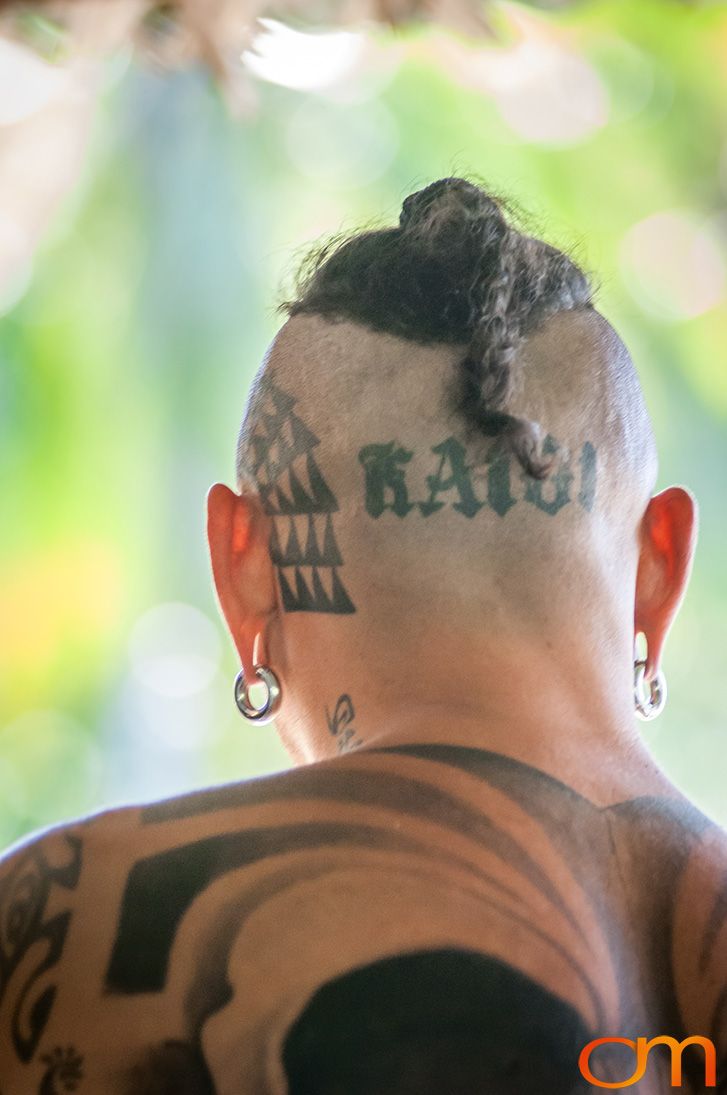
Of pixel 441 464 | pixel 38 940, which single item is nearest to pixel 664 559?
pixel 441 464

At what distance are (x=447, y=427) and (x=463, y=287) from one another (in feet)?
0.55

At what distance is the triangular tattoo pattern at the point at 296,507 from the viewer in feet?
4.15

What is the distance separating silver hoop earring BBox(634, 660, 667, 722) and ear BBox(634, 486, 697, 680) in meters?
0.04

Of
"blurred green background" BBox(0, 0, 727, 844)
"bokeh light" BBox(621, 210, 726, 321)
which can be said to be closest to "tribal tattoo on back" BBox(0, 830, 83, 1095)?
"blurred green background" BBox(0, 0, 727, 844)

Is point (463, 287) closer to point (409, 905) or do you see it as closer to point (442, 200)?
point (442, 200)

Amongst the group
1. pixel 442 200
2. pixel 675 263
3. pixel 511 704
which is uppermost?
pixel 675 263

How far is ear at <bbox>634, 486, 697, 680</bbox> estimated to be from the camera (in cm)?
136

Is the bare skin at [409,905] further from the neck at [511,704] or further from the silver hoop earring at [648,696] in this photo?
the silver hoop earring at [648,696]

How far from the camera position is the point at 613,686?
1206 millimetres

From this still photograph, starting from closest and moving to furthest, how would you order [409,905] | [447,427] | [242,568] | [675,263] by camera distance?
[409,905], [447,427], [242,568], [675,263]

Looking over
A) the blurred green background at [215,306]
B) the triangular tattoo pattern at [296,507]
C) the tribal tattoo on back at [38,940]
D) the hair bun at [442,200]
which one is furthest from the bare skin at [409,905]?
the blurred green background at [215,306]

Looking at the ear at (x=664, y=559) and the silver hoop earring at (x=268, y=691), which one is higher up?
the ear at (x=664, y=559)

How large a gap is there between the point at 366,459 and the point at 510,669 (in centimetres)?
25

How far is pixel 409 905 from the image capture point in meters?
1.03
